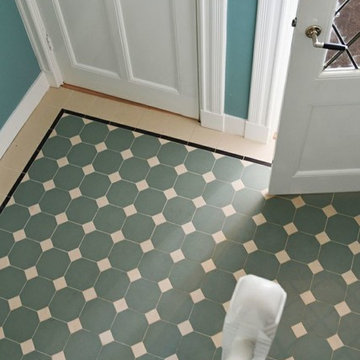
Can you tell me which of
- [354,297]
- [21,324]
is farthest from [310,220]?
[21,324]

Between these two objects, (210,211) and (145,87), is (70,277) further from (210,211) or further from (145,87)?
(145,87)

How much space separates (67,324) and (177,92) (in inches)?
61.7

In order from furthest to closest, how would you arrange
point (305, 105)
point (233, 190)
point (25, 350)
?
point (233, 190), point (25, 350), point (305, 105)

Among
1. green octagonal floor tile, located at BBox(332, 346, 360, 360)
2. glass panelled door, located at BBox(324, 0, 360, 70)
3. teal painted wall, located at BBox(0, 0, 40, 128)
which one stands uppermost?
glass panelled door, located at BBox(324, 0, 360, 70)

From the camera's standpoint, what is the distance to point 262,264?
117 inches

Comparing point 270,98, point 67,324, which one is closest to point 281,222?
point 270,98

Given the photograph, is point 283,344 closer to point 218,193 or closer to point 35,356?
point 218,193

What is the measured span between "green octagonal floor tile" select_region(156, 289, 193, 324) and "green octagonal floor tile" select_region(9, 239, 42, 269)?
790 millimetres

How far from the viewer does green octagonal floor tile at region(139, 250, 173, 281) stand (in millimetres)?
2982

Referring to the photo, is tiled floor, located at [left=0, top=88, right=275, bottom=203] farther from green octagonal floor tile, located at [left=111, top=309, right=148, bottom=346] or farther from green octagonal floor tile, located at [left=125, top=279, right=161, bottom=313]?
green octagonal floor tile, located at [left=111, top=309, right=148, bottom=346]

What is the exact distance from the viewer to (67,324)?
2.86 meters

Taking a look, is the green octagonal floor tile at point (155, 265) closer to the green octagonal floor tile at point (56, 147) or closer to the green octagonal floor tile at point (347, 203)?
the green octagonal floor tile at point (56, 147)

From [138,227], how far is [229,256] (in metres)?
0.56

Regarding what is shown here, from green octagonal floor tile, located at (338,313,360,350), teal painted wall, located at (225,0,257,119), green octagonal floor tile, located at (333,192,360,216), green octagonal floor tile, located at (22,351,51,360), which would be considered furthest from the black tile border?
green octagonal floor tile, located at (338,313,360,350)
